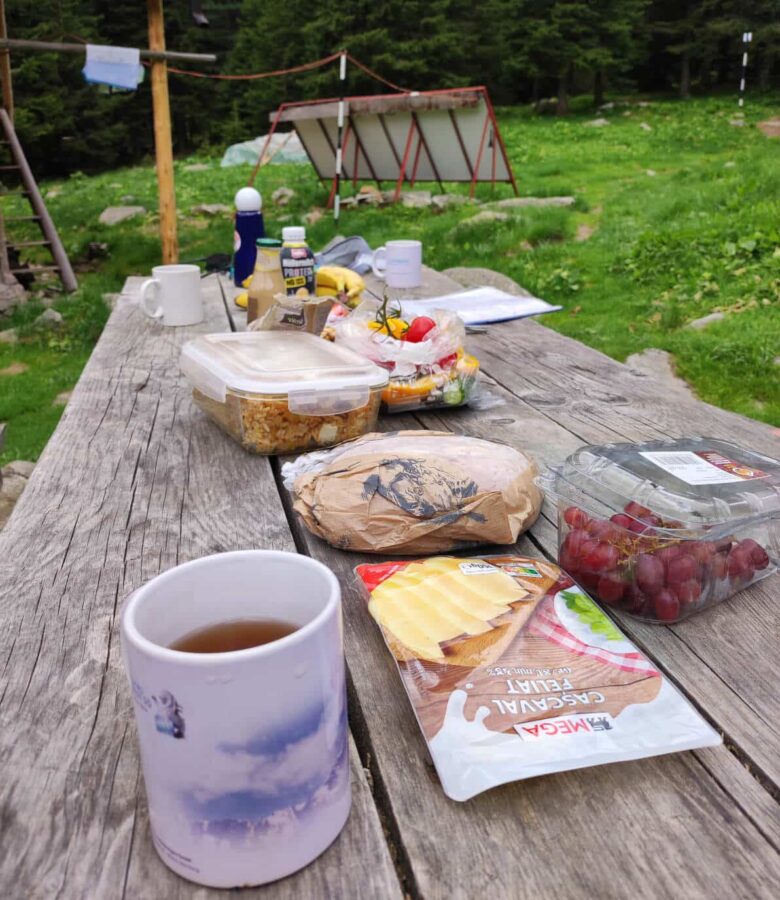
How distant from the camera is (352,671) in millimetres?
828

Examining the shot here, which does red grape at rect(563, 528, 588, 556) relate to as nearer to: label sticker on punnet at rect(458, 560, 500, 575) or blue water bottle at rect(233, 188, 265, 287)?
label sticker on punnet at rect(458, 560, 500, 575)

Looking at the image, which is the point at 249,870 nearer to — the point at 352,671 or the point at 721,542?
the point at 352,671

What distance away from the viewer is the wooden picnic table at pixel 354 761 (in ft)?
1.98

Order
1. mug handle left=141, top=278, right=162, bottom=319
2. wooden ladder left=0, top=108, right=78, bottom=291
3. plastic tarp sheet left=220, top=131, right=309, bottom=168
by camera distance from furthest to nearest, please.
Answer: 1. plastic tarp sheet left=220, top=131, right=309, bottom=168
2. wooden ladder left=0, top=108, right=78, bottom=291
3. mug handle left=141, top=278, right=162, bottom=319

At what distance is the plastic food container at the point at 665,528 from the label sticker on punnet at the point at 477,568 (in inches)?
4.0

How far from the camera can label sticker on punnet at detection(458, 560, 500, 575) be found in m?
0.95

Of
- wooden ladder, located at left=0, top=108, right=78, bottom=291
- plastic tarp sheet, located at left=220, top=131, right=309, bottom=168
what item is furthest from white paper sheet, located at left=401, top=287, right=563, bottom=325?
plastic tarp sheet, located at left=220, top=131, right=309, bottom=168

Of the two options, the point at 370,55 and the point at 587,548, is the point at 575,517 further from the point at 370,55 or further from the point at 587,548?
the point at 370,55

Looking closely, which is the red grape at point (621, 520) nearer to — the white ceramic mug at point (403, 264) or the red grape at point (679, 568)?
the red grape at point (679, 568)

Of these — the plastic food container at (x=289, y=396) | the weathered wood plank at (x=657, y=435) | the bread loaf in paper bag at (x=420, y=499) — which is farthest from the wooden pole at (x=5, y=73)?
the bread loaf in paper bag at (x=420, y=499)

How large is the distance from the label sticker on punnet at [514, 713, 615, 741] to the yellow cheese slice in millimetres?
122

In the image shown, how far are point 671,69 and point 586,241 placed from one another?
21090 millimetres

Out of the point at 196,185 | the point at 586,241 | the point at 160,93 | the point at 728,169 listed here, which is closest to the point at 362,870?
the point at 586,241

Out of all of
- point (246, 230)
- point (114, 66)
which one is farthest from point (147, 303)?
point (114, 66)
